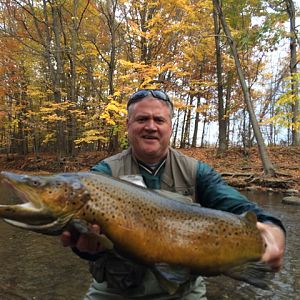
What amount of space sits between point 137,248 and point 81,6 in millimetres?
23354

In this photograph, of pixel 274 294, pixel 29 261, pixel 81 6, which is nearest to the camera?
pixel 274 294

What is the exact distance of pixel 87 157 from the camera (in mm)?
22094

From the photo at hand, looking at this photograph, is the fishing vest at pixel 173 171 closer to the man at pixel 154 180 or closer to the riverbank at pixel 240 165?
the man at pixel 154 180

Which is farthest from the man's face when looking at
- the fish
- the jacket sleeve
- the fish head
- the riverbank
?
the riverbank

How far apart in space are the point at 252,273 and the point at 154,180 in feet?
3.12

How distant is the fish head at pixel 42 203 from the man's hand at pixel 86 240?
118 mm

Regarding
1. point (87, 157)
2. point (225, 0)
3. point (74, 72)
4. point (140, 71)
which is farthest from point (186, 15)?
point (87, 157)

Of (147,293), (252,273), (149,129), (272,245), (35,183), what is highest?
(149,129)

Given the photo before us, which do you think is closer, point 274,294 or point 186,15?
point 274,294

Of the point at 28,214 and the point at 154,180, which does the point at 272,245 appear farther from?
the point at 28,214

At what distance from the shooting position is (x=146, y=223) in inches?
78.4

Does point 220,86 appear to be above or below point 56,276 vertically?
above

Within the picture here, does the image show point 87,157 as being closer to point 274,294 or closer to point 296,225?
point 296,225

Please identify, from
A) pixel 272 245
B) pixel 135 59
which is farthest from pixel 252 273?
pixel 135 59
